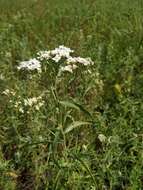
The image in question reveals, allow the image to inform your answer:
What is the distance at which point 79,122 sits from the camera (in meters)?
3.46

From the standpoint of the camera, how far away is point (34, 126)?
13.2ft

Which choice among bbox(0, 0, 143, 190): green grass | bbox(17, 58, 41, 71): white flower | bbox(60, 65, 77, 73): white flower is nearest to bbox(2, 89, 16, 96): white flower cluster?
bbox(0, 0, 143, 190): green grass

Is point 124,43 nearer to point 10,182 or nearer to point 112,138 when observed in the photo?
point 112,138

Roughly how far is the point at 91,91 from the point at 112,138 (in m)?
0.91

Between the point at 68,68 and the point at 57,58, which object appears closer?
the point at 57,58

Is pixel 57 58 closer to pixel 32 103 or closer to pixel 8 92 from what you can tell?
pixel 32 103

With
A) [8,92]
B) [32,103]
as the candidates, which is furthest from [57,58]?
[8,92]

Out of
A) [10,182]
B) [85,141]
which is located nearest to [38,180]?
[10,182]

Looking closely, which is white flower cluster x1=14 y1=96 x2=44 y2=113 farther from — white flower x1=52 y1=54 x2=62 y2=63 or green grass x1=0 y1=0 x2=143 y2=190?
white flower x1=52 y1=54 x2=62 y2=63

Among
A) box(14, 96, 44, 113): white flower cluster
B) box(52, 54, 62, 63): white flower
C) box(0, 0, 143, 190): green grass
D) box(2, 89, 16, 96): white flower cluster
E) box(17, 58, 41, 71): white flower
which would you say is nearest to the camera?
box(0, 0, 143, 190): green grass

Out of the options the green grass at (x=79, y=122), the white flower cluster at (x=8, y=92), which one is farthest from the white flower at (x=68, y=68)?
the white flower cluster at (x=8, y=92)

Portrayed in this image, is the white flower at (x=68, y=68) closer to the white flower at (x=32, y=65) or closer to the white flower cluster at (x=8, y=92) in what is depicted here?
the white flower at (x=32, y=65)

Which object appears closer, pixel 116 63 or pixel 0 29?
pixel 116 63

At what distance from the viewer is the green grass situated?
145 inches
